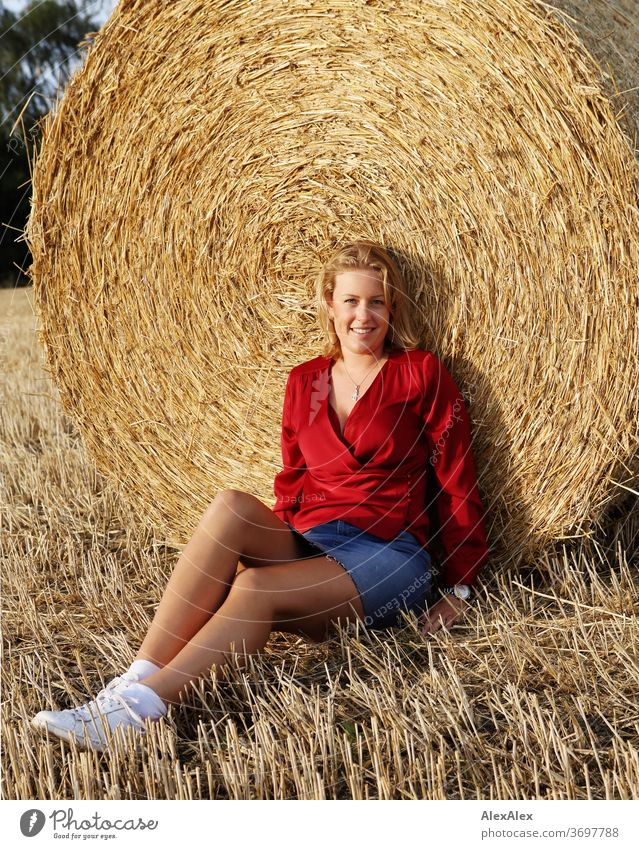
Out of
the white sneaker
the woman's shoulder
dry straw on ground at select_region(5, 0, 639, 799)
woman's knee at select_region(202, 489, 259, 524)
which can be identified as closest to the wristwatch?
dry straw on ground at select_region(5, 0, 639, 799)

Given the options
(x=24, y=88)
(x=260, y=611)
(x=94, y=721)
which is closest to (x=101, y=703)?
(x=94, y=721)

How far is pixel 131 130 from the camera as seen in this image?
10.6 feet

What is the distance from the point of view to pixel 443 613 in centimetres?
286

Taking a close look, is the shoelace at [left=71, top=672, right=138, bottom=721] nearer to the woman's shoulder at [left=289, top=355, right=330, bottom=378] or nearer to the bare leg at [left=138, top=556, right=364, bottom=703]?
the bare leg at [left=138, top=556, right=364, bottom=703]

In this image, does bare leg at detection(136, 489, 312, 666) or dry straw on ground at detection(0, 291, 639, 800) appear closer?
dry straw on ground at detection(0, 291, 639, 800)

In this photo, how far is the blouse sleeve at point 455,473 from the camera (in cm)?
292

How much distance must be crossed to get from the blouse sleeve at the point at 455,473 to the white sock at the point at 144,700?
3.28ft

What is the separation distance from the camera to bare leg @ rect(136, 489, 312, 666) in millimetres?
2555

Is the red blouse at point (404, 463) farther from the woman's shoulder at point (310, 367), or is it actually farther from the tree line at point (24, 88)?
the tree line at point (24, 88)

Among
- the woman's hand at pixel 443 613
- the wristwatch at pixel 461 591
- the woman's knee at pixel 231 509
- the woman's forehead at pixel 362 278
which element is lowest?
the woman's hand at pixel 443 613

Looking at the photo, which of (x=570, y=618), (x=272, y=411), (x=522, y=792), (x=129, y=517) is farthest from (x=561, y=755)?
(x=129, y=517)

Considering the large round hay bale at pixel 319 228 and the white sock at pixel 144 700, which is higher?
the large round hay bale at pixel 319 228
